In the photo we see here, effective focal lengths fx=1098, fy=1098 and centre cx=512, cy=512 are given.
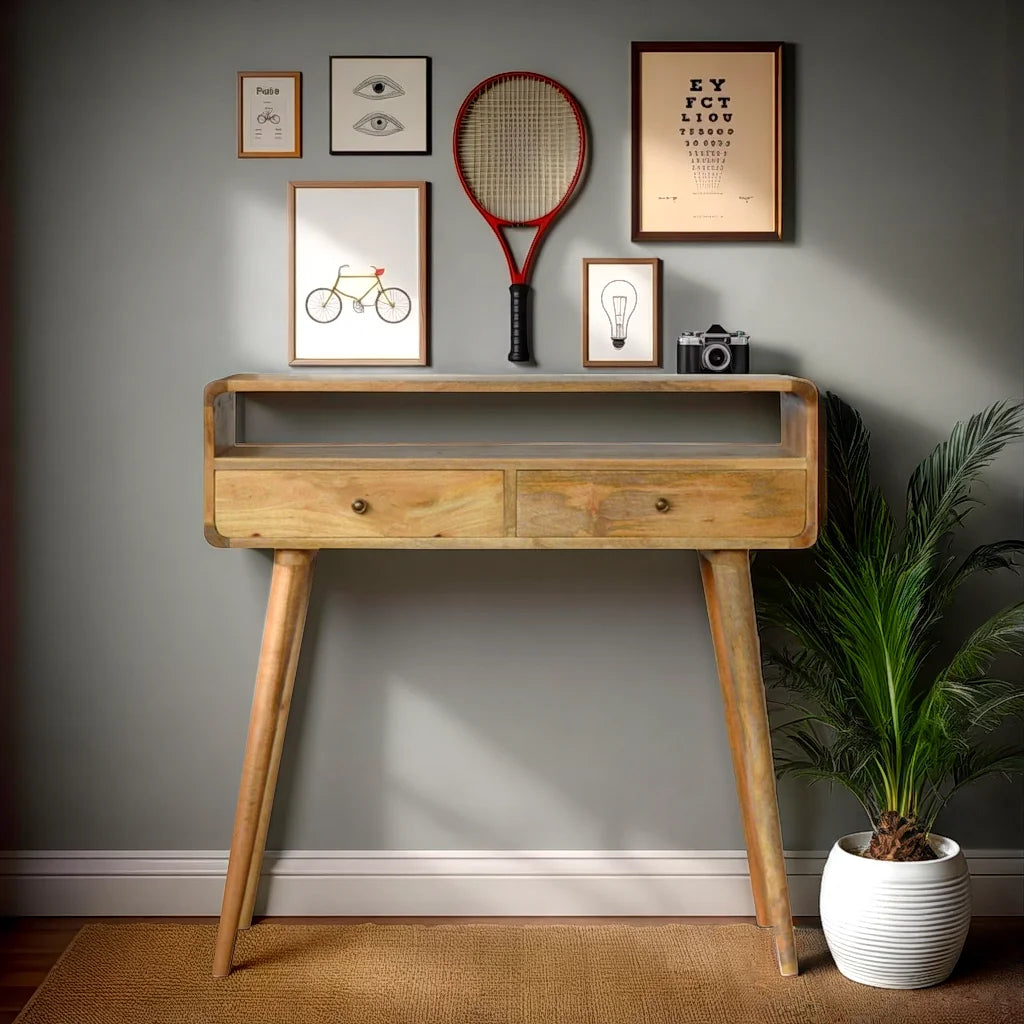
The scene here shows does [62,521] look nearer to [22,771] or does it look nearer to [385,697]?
[22,771]

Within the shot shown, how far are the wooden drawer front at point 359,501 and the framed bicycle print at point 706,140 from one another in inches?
30.4

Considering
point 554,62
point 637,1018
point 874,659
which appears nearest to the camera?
point 637,1018

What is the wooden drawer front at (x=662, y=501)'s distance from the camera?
221cm

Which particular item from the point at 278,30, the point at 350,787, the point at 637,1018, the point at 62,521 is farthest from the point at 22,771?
the point at 278,30

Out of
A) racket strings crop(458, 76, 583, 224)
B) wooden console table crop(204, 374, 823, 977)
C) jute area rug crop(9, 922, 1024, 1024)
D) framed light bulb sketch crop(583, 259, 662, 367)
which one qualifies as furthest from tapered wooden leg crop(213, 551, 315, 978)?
racket strings crop(458, 76, 583, 224)

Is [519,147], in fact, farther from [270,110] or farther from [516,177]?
[270,110]

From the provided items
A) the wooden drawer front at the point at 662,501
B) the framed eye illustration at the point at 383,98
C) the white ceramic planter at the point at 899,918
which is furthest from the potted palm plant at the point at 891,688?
the framed eye illustration at the point at 383,98

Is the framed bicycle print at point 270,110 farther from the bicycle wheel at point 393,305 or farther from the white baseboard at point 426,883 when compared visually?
the white baseboard at point 426,883

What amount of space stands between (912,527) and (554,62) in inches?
52.2

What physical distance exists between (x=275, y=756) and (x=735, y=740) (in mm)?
1012

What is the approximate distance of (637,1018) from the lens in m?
2.15

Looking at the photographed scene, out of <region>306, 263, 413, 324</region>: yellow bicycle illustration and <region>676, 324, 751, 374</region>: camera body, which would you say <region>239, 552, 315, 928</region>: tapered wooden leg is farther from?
<region>676, 324, 751, 374</region>: camera body

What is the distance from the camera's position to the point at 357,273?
2539mm

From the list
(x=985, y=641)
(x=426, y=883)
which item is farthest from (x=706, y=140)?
(x=426, y=883)
